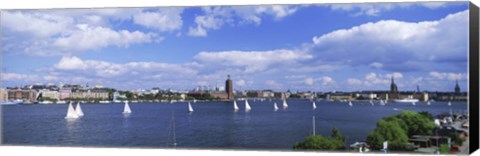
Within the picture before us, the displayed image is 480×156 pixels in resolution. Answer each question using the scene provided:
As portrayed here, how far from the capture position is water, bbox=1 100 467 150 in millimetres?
11883

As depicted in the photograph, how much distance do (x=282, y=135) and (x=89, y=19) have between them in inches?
144

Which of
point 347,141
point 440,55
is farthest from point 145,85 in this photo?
point 440,55

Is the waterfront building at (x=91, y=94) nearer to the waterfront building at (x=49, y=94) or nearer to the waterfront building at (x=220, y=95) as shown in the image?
the waterfront building at (x=49, y=94)

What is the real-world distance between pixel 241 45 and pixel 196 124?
193cm

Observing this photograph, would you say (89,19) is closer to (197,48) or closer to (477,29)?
(197,48)

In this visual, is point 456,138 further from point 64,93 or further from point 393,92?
point 64,93

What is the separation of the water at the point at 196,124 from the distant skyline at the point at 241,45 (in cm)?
45

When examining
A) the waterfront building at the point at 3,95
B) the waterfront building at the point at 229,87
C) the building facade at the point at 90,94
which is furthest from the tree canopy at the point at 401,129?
the waterfront building at the point at 3,95

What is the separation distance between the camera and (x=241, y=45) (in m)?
12.2

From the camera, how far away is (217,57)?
12.4 m

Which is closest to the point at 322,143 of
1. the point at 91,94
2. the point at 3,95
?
the point at 91,94

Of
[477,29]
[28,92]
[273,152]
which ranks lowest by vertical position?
[273,152]

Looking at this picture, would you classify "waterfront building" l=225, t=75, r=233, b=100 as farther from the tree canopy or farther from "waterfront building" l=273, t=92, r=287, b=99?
the tree canopy

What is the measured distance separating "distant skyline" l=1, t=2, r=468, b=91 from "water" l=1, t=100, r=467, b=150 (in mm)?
451
